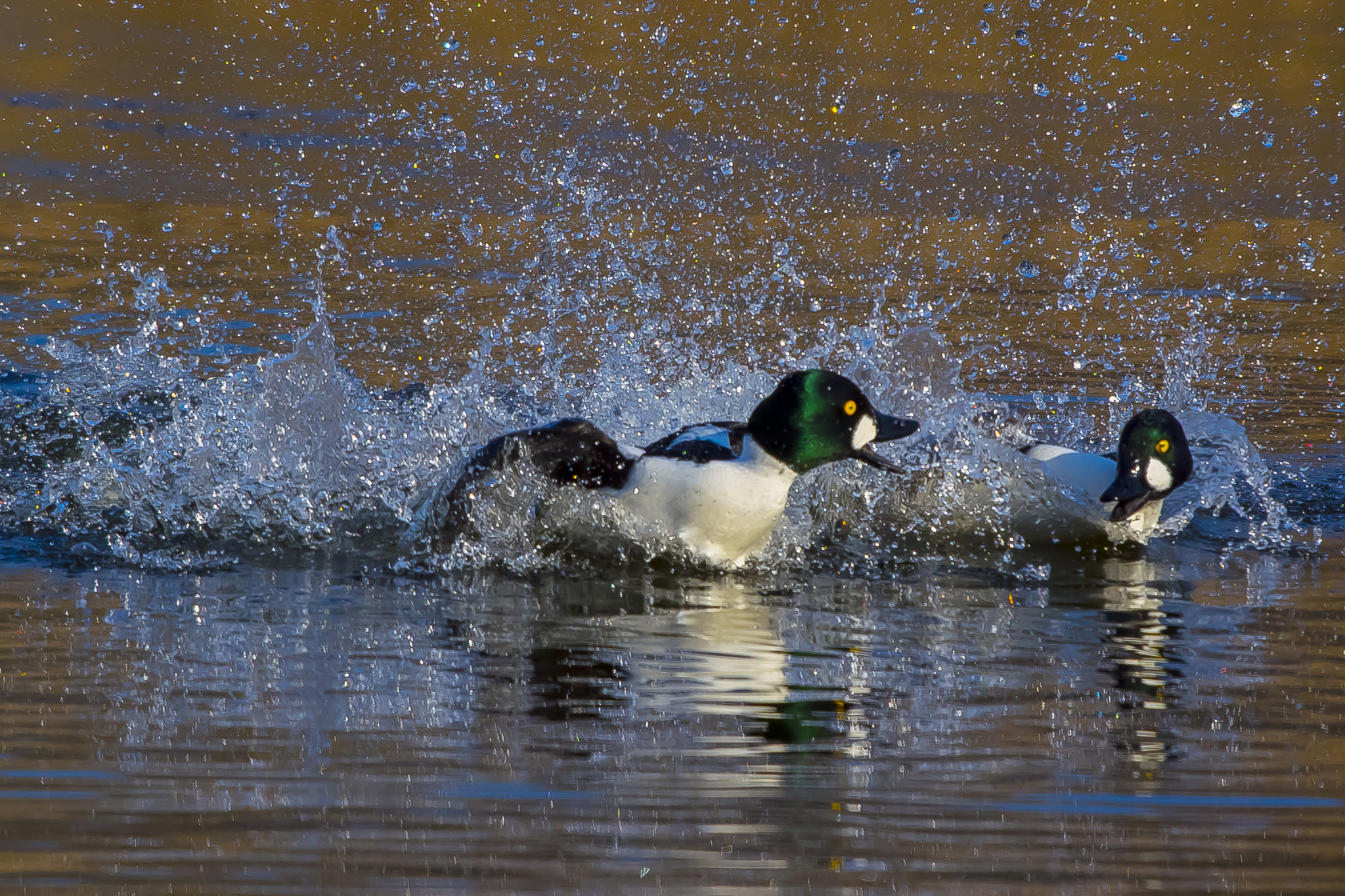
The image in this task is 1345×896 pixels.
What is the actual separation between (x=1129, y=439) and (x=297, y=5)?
13.2m

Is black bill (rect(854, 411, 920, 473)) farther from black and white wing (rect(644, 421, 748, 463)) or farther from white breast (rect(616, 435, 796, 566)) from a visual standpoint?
black and white wing (rect(644, 421, 748, 463))

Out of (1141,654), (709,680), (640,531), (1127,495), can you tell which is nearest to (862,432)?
(640,531)

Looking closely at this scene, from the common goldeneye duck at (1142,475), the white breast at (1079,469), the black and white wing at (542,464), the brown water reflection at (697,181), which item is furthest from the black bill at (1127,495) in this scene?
the brown water reflection at (697,181)

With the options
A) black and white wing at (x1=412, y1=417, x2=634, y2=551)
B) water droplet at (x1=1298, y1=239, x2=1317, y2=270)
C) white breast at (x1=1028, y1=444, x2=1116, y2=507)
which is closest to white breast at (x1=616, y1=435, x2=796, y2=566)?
black and white wing at (x1=412, y1=417, x2=634, y2=551)

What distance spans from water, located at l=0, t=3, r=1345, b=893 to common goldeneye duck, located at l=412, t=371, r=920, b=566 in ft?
0.35

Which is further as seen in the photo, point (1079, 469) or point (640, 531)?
point (1079, 469)

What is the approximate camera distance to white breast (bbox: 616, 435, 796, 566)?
489cm

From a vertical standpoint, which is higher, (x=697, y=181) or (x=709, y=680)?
(x=697, y=181)

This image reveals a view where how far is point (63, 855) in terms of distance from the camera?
2.41 metres

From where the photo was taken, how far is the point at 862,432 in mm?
5051

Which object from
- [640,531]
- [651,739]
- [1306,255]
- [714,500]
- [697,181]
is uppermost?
[697,181]

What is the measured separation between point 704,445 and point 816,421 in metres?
0.40

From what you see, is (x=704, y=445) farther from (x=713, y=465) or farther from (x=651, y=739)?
(x=651, y=739)

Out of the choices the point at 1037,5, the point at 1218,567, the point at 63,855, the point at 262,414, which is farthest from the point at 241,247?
the point at 1037,5
